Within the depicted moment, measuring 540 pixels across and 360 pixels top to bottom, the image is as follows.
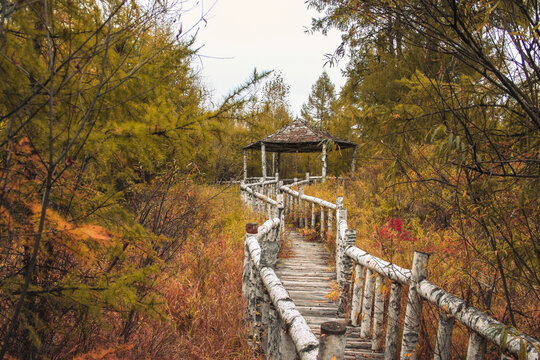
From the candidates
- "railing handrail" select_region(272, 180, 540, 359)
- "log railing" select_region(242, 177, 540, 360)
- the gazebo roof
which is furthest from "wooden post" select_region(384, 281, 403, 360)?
the gazebo roof

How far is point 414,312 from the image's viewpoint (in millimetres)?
2686

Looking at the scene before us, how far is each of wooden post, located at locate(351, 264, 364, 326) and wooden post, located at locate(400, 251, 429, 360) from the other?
41.1 inches

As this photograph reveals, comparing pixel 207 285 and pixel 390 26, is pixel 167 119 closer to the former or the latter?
pixel 390 26

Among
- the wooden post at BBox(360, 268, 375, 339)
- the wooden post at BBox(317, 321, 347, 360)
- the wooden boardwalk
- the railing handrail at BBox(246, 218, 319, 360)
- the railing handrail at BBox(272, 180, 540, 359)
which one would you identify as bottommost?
the wooden boardwalk

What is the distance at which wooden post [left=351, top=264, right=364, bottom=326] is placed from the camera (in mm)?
3779

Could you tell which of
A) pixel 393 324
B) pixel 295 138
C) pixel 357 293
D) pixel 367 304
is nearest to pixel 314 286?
pixel 357 293

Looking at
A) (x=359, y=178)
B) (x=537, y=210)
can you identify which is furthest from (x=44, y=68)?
(x=359, y=178)

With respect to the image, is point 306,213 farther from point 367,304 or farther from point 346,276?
point 367,304

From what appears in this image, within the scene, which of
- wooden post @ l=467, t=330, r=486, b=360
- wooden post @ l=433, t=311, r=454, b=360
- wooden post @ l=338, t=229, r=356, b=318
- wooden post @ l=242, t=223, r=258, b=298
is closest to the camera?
wooden post @ l=467, t=330, r=486, b=360

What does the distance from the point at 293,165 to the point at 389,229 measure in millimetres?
26442

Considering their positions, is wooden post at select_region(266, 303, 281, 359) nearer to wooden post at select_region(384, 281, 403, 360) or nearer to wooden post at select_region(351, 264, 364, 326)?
wooden post at select_region(384, 281, 403, 360)

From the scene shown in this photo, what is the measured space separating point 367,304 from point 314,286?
1.67m

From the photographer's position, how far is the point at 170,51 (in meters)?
2.42

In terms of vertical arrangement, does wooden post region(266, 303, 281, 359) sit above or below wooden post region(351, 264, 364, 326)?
above
